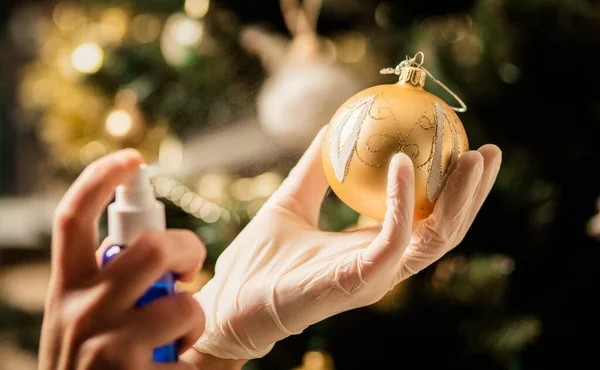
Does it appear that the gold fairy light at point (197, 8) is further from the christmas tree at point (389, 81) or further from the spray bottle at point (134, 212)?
the spray bottle at point (134, 212)

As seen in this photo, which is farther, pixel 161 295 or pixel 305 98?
pixel 305 98

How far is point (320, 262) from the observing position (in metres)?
0.44

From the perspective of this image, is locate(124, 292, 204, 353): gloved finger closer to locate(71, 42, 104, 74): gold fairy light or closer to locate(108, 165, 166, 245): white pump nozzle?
locate(108, 165, 166, 245): white pump nozzle

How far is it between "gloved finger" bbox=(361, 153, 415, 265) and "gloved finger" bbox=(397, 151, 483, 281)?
4 cm

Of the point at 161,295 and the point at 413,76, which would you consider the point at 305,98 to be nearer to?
the point at 413,76

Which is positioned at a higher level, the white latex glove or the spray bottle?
the spray bottle

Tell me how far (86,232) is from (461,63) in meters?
0.50

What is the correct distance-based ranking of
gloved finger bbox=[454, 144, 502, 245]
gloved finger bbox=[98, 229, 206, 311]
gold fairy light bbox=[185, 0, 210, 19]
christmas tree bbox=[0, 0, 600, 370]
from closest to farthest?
gloved finger bbox=[98, 229, 206, 311] → gloved finger bbox=[454, 144, 502, 245] → christmas tree bbox=[0, 0, 600, 370] → gold fairy light bbox=[185, 0, 210, 19]

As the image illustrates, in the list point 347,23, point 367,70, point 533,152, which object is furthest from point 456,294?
point 347,23

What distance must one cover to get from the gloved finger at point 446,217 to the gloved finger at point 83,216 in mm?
215

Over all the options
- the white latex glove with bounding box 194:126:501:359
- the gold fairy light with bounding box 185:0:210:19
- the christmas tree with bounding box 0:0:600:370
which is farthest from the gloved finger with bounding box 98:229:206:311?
the gold fairy light with bounding box 185:0:210:19

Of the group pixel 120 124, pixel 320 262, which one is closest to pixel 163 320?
pixel 320 262

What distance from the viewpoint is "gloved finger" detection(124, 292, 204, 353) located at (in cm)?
31

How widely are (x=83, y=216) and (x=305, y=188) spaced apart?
0.79 feet
